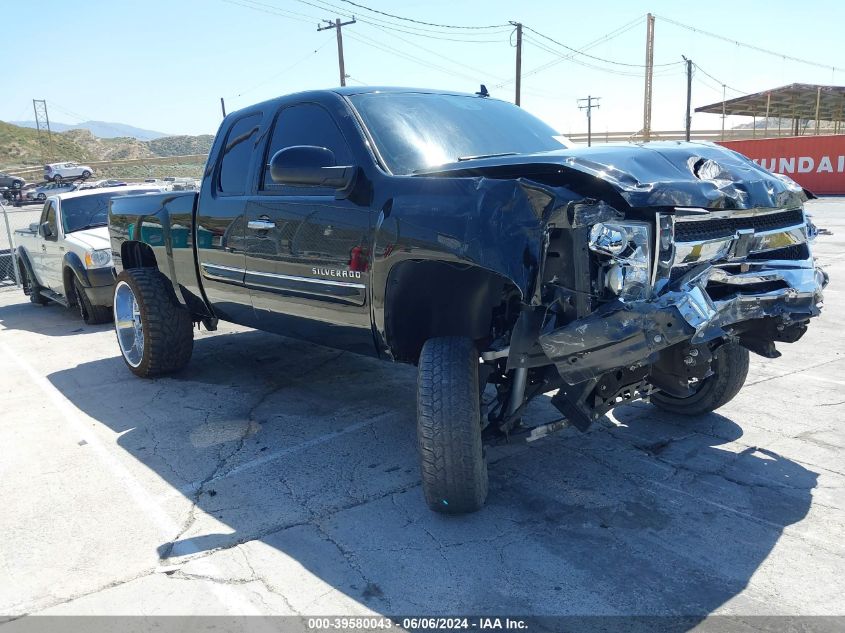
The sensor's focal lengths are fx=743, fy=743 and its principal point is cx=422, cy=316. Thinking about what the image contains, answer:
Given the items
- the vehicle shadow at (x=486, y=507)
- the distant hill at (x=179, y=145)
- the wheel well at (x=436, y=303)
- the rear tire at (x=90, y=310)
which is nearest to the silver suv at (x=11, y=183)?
the rear tire at (x=90, y=310)

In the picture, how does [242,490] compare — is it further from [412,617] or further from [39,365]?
[39,365]

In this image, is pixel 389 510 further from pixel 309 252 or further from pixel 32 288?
pixel 32 288

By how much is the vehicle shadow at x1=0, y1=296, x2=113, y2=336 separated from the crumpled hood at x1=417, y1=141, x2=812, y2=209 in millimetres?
6547

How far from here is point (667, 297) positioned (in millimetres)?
2840

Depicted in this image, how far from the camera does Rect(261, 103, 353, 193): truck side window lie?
4.11 metres

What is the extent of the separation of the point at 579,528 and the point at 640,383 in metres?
0.72

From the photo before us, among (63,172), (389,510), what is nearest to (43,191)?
(63,172)

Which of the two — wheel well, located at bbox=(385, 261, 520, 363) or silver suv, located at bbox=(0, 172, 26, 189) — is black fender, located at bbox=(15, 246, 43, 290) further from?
silver suv, located at bbox=(0, 172, 26, 189)

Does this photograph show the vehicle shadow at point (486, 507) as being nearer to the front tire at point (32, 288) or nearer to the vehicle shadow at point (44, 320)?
the vehicle shadow at point (44, 320)

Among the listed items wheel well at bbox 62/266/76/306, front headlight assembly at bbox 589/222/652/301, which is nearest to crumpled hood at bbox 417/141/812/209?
front headlight assembly at bbox 589/222/652/301

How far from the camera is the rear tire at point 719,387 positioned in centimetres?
433

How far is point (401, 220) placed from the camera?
11.6 feet

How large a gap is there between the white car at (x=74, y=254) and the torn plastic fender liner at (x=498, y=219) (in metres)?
6.10

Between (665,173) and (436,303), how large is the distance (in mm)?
1330
